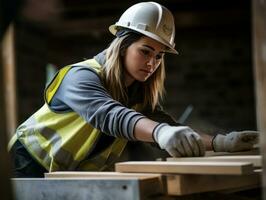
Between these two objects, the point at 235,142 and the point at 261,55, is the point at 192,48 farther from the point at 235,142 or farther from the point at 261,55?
the point at 261,55

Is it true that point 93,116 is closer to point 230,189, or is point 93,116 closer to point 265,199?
point 230,189

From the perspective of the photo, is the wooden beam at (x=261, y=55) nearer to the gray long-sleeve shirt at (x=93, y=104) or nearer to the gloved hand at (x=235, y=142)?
the gray long-sleeve shirt at (x=93, y=104)

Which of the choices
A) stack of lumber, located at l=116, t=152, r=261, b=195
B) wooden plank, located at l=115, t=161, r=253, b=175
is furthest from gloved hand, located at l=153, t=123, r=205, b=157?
wooden plank, located at l=115, t=161, r=253, b=175

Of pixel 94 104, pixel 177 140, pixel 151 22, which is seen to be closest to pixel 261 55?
pixel 177 140

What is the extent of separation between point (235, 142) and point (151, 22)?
0.79m

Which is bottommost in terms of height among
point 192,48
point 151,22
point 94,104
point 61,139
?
point 61,139

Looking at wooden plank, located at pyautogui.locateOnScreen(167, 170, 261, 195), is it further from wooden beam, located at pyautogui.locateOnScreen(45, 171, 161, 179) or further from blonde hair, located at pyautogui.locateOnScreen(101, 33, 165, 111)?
blonde hair, located at pyautogui.locateOnScreen(101, 33, 165, 111)

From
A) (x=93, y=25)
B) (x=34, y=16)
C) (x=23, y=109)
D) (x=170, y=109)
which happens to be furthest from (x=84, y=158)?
(x=170, y=109)

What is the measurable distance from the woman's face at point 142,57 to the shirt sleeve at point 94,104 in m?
0.28

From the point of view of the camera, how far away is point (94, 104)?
2.46 metres

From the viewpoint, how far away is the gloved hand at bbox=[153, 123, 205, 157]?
7.33ft

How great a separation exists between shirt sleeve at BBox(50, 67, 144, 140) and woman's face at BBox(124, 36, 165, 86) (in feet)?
0.92

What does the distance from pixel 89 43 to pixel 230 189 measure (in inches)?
302

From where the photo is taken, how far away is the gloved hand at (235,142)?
2828mm
